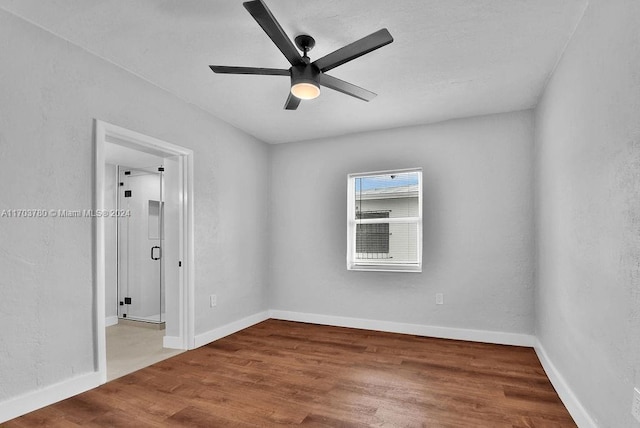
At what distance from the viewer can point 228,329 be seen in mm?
4184

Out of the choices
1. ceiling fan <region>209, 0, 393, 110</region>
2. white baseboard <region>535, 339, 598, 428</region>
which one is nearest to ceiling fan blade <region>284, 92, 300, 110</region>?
ceiling fan <region>209, 0, 393, 110</region>

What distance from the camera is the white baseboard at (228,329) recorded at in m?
3.77

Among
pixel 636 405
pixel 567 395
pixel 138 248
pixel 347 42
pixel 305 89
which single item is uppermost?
pixel 347 42

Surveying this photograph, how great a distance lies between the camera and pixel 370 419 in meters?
2.24

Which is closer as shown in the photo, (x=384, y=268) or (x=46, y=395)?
(x=46, y=395)

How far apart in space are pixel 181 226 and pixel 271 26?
2.42 metres

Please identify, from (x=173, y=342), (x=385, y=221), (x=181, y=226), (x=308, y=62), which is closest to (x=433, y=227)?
(x=385, y=221)

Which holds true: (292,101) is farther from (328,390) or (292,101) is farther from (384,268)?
(384,268)

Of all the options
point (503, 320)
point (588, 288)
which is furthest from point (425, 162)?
point (588, 288)

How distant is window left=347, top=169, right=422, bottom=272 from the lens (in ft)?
14.4

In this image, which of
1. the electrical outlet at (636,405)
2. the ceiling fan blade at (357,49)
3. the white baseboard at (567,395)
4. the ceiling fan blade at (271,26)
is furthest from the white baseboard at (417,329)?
the ceiling fan blade at (271,26)

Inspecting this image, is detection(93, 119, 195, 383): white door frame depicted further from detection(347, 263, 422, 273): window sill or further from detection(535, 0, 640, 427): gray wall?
detection(535, 0, 640, 427): gray wall

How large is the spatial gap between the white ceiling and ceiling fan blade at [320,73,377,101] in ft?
0.80

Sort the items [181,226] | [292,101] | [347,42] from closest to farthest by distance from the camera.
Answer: [347,42] → [292,101] → [181,226]
